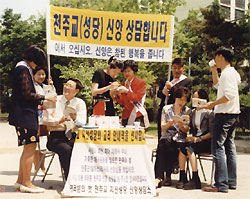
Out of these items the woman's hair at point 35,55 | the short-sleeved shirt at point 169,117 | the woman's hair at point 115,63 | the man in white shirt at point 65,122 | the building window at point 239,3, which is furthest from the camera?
the building window at point 239,3

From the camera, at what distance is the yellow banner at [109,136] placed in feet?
17.5

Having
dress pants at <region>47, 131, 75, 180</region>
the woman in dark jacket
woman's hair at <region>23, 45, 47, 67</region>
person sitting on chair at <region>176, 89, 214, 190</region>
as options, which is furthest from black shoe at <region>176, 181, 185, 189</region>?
woman's hair at <region>23, 45, 47, 67</region>

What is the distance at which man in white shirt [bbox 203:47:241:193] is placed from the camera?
19.1 feet

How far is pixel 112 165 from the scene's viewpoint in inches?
210

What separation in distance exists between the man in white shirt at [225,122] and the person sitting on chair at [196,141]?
212 mm

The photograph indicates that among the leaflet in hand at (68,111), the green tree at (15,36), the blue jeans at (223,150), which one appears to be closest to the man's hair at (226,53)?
the blue jeans at (223,150)

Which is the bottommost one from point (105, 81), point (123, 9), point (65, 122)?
point (65, 122)

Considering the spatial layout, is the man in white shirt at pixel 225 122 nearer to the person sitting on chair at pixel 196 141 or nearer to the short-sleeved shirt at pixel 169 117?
the person sitting on chair at pixel 196 141

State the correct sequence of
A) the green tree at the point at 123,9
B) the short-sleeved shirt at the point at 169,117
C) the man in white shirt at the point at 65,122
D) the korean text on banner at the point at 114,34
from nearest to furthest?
the man in white shirt at the point at 65,122, the short-sleeved shirt at the point at 169,117, the korean text on banner at the point at 114,34, the green tree at the point at 123,9

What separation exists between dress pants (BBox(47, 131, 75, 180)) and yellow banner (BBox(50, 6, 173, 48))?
61.9 inches

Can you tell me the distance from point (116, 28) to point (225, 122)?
2.36 m

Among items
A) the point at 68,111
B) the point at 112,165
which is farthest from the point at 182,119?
the point at 68,111

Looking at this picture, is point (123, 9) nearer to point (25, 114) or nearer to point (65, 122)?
point (65, 122)

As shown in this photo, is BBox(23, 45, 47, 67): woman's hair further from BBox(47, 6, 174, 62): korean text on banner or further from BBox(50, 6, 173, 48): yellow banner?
BBox(50, 6, 173, 48): yellow banner
